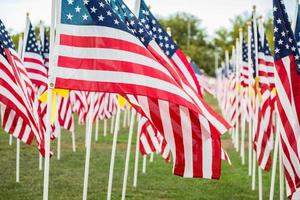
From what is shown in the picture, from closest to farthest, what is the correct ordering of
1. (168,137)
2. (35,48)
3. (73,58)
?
1. (73,58)
2. (168,137)
3. (35,48)

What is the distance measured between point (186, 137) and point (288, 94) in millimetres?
1509

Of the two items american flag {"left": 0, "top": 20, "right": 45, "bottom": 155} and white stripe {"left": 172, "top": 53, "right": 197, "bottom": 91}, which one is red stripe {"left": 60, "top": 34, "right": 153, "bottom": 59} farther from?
white stripe {"left": 172, "top": 53, "right": 197, "bottom": 91}

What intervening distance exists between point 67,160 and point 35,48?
471 centimetres

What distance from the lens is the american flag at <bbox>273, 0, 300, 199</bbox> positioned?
25.0 ft

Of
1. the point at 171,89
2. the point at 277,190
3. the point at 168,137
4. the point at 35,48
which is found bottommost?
the point at 277,190

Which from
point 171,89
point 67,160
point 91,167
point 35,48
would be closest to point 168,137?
point 171,89

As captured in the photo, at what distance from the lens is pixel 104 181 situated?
565 inches

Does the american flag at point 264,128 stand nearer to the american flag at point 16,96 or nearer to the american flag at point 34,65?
the american flag at point 16,96

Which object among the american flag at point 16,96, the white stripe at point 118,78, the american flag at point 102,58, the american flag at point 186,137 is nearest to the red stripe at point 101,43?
the american flag at point 102,58

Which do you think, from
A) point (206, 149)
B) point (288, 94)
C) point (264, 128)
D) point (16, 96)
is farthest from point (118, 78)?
point (264, 128)

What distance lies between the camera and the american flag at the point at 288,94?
7609 millimetres

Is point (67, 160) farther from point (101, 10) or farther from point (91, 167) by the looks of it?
point (101, 10)

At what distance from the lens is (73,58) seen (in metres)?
6.84

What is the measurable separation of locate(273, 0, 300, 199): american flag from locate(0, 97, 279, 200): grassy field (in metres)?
5.38
